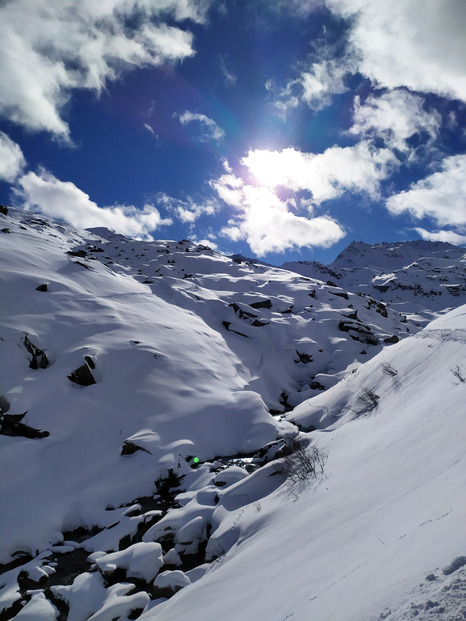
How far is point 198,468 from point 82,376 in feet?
23.1

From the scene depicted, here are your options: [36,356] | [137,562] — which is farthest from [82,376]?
[137,562]

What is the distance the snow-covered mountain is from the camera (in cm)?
343

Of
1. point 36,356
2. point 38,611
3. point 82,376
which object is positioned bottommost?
point 38,611

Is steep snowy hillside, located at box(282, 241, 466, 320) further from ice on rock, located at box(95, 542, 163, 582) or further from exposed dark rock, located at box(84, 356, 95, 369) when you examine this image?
ice on rock, located at box(95, 542, 163, 582)

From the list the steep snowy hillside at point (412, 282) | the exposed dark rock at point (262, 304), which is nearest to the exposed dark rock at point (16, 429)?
the exposed dark rock at point (262, 304)

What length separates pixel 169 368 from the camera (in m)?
17.2

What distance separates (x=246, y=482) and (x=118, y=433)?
271 inches

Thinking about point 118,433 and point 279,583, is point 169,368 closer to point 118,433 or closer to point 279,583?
point 118,433

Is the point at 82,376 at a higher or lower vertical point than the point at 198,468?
higher

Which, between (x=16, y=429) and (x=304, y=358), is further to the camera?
(x=304, y=358)

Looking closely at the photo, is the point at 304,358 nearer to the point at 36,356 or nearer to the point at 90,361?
the point at 90,361

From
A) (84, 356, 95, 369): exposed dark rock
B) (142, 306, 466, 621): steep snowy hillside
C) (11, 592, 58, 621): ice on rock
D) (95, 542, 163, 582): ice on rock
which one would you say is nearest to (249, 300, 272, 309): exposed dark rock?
(84, 356, 95, 369): exposed dark rock

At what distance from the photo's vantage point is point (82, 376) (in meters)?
14.9

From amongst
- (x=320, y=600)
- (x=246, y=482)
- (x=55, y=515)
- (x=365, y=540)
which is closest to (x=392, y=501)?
(x=365, y=540)
